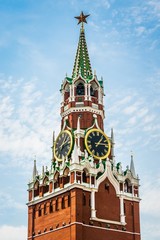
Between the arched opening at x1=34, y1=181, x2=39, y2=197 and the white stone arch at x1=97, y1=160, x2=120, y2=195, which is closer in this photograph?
the white stone arch at x1=97, y1=160, x2=120, y2=195

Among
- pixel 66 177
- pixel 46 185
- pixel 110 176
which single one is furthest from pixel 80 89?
pixel 46 185

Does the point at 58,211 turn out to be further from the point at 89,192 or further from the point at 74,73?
the point at 74,73

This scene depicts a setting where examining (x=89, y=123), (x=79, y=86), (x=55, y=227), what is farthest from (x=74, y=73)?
(x=55, y=227)

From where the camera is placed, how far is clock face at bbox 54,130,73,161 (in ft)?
211

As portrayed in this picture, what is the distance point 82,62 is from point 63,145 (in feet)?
39.0

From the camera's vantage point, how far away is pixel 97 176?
62125mm

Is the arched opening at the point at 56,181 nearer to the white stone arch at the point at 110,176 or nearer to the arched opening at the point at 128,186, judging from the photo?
the white stone arch at the point at 110,176

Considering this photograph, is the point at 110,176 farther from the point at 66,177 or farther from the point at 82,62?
the point at 82,62

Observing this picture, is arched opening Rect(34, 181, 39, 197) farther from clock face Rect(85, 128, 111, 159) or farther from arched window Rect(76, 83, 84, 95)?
arched window Rect(76, 83, 84, 95)

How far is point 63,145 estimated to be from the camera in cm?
6519

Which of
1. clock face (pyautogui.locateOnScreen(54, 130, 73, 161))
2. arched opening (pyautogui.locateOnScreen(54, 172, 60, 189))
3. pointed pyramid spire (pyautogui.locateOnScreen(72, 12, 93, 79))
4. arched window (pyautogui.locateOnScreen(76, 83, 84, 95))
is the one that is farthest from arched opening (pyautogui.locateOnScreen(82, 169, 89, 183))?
pointed pyramid spire (pyautogui.locateOnScreen(72, 12, 93, 79))

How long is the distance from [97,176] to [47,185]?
6094 mm

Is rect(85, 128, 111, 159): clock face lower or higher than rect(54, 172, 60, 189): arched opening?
higher

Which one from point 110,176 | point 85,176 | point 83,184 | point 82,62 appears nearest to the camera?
point 83,184
